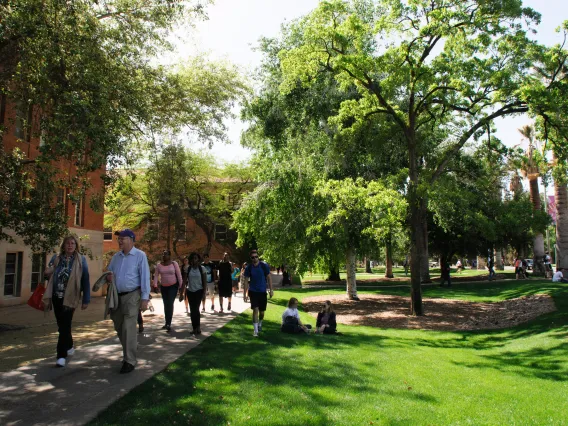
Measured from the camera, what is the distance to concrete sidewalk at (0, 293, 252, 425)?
4.58 metres

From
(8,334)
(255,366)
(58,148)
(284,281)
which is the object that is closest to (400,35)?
(58,148)

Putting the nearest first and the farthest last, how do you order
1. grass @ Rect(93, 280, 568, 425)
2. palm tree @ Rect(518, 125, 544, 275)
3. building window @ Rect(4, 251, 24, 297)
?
grass @ Rect(93, 280, 568, 425) → building window @ Rect(4, 251, 24, 297) → palm tree @ Rect(518, 125, 544, 275)

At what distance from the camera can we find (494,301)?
2109 cm

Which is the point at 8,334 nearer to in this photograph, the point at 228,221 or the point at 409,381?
the point at 409,381

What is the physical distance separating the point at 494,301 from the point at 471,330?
312 inches

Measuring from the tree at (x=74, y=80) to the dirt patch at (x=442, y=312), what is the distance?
10.1m

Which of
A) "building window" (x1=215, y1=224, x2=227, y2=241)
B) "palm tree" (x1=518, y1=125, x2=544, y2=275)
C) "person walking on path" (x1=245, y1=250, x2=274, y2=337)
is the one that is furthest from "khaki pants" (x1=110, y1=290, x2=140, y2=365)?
"building window" (x1=215, y1=224, x2=227, y2=241)

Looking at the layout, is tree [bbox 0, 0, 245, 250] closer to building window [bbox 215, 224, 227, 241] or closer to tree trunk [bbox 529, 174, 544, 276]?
tree trunk [bbox 529, 174, 544, 276]

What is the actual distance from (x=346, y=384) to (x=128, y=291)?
10.8 feet

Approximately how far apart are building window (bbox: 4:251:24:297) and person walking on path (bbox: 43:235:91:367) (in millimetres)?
14385

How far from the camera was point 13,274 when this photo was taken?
18.9 meters

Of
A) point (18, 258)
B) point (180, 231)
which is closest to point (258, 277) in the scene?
point (18, 258)

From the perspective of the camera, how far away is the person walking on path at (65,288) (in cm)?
645

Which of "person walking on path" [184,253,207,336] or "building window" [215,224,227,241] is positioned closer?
"person walking on path" [184,253,207,336]
